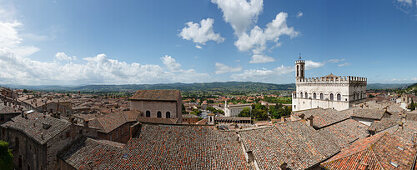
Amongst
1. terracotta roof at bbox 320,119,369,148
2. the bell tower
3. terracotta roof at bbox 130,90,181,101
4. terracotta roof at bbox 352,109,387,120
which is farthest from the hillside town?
the bell tower

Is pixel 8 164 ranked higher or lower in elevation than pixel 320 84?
lower

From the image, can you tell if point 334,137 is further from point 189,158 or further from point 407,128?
point 189,158

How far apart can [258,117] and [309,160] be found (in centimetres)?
6824

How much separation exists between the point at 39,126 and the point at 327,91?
4304 cm

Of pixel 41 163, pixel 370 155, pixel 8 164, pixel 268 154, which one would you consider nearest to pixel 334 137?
pixel 370 155

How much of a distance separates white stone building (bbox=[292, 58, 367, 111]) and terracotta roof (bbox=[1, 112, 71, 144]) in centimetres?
4019

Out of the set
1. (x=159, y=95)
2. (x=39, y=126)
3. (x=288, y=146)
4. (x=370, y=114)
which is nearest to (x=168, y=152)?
(x=288, y=146)

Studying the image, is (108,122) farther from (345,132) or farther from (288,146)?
(345,132)

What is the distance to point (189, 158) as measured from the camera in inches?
413

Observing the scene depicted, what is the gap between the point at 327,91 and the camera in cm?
3484

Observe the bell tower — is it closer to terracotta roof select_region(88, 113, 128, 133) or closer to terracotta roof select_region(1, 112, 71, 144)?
terracotta roof select_region(88, 113, 128, 133)

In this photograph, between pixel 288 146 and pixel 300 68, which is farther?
pixel 300 68

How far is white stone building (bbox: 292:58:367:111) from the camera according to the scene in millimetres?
32188

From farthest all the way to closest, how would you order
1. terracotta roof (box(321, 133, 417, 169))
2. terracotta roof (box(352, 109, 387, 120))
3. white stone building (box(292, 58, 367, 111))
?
white stone building (box(292, 58, 367, 111))
terracotta roof (box(352, 109, 387, 120))
terracotta roof (box(321, 133, 417, 169))
